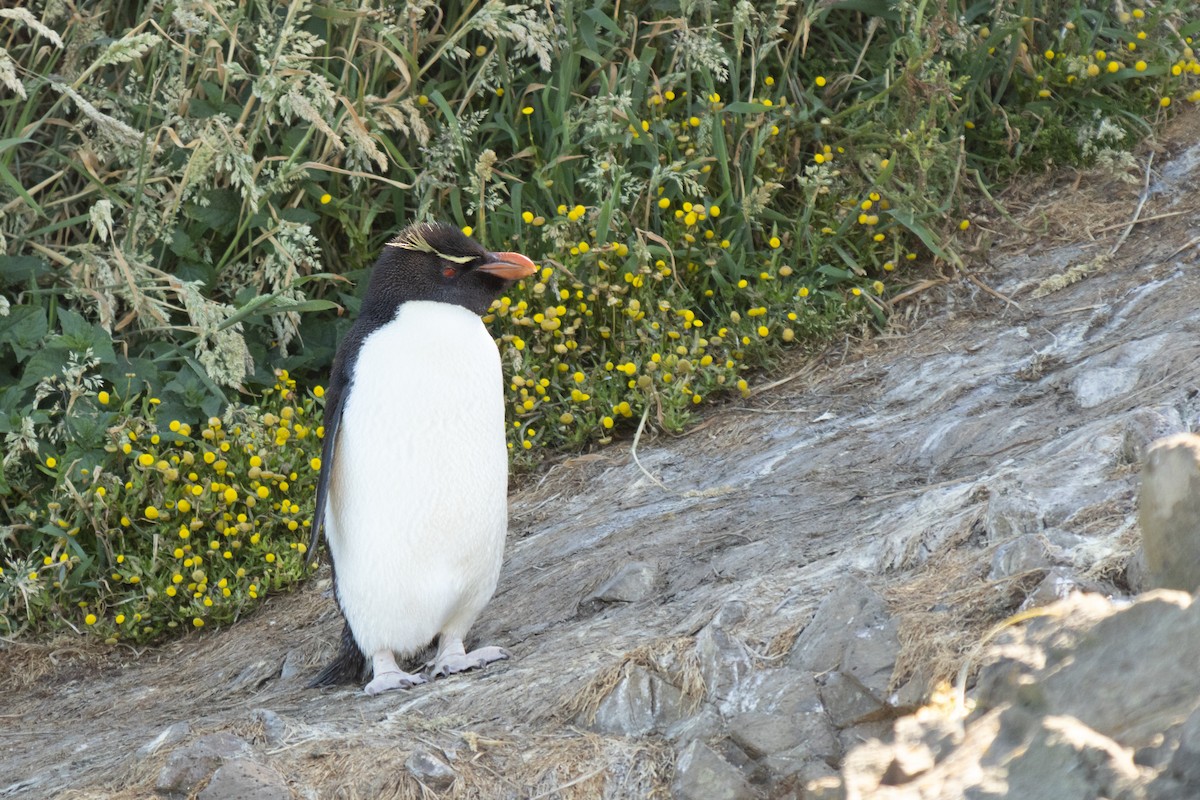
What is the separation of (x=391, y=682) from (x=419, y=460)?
55cm

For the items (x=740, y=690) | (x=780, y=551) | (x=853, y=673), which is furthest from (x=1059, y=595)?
(x=780, y=551)

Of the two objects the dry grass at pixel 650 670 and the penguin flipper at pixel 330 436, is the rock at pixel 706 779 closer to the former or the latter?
the dry grass at pixel 650 670

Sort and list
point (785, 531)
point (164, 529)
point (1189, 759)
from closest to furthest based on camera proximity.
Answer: point (1189, 759), point (785, 531), point (164, 529)

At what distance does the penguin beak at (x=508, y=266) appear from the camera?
147 inches

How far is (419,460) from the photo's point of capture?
11.9 feet

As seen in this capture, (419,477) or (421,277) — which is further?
(421,277)

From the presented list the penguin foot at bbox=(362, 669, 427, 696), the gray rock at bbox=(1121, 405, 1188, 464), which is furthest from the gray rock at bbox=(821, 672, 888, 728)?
the penguin foot at bbox=(362, 669, 427, 696)

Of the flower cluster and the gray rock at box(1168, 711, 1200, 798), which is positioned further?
the flower cluster

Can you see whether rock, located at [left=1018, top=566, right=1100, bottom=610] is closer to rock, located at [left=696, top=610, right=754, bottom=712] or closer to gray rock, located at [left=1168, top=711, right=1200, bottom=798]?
rock, located at [left=696, top=610, right=754, bottom=712]

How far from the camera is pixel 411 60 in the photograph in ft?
16.7

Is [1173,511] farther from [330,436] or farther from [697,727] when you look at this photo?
[330,436]

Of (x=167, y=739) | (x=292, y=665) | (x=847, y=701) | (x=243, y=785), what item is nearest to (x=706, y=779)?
(x=847, y=701)

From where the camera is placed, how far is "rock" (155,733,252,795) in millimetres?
2691

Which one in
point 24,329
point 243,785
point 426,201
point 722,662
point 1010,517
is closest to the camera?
point 243,785
